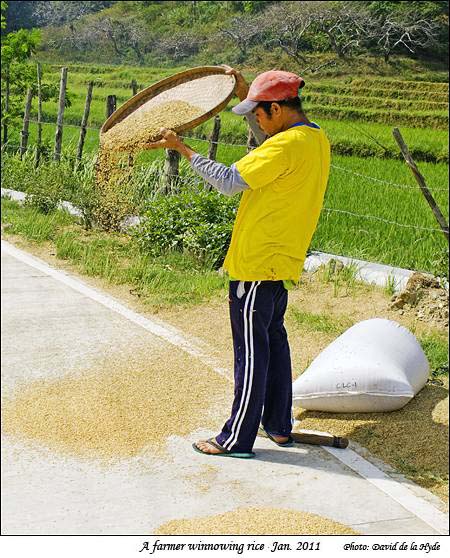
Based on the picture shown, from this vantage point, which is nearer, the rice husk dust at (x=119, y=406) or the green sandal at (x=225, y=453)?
the green sandal at (x=225, y=453)

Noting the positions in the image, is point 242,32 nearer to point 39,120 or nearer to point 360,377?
point 360,377

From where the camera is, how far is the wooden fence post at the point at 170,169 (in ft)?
23.3

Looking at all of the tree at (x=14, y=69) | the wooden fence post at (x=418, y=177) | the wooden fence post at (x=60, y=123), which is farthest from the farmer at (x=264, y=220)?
the tree at (x=14, y=69)

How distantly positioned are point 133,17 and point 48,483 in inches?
134

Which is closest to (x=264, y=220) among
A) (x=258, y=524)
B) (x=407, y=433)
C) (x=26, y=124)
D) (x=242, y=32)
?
(x=258, y=524)

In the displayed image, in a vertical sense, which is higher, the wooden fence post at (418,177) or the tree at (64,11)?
the tree at (64,11)

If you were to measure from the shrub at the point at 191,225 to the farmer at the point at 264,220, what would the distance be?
2004 millimetres

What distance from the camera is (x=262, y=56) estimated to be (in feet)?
19.5

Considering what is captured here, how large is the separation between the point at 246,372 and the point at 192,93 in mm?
1017

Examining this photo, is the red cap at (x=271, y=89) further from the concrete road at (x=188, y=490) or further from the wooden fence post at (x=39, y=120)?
the wooden fence post at (x=39, y=120)

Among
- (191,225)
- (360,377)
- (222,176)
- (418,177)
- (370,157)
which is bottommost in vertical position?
(360,377)

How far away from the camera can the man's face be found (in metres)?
3.53

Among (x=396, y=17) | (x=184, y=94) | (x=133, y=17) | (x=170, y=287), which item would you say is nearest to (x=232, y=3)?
(x=133, y=17)

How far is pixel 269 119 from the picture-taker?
3553 mm
